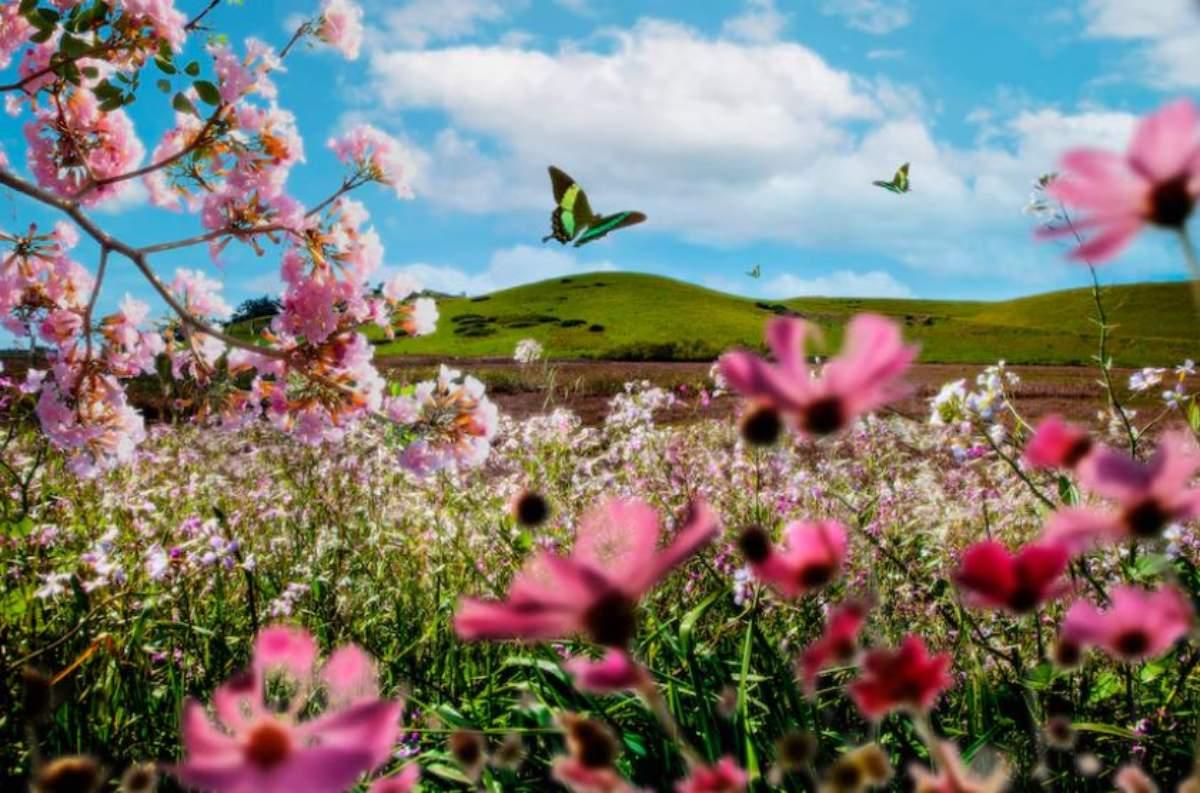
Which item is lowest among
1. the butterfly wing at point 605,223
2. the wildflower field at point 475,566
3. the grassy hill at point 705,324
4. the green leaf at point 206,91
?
the wildflower field at point 475,566

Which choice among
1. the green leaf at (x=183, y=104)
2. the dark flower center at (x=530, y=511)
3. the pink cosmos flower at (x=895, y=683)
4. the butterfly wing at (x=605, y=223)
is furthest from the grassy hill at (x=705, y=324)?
the pink cosmos flower at (x=895, y=683)

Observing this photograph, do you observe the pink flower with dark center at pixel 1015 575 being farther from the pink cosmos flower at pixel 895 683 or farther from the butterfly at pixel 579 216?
the butterfly at pixel 579 216

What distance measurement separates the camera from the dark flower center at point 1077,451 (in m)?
0.52

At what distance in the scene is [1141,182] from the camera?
48 centimetres

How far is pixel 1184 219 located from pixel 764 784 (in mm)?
1771

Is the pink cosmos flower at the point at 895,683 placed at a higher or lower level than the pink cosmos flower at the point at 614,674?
lower

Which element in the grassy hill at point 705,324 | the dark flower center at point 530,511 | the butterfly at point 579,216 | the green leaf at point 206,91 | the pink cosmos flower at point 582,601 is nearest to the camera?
the pink cosmos flower at point 582,601

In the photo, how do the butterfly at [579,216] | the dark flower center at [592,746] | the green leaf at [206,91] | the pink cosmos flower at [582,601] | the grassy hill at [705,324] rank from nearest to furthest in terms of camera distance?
the pink cosmos flower at [582,601], the dark flower center at [592,746], the butterfly at [579,216], the green leaf at [206,91], the grassy hill at [705,324]

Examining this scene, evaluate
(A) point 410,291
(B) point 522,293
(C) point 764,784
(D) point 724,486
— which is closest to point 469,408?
(A) point 410,291

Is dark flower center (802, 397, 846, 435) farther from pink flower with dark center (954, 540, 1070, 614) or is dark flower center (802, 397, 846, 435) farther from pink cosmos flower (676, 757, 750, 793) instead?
pink cosmos flower (676, 757, 750, 793)

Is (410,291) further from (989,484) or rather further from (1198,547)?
(989,484)

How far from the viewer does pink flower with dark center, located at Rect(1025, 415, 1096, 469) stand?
1.71 ft

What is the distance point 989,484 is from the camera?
21.7 ft

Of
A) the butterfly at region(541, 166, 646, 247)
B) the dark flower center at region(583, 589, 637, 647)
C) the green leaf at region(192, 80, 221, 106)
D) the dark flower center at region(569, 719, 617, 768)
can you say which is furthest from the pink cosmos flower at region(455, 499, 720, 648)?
the green leaf at region(192, 80, 221, 106)
